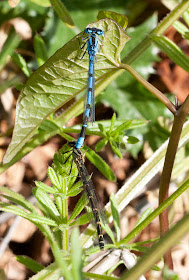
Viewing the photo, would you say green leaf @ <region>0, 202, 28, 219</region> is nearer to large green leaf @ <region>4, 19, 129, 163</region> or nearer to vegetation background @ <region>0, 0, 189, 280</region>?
large green leaf @ <region>4, 19, 129, 163</region>

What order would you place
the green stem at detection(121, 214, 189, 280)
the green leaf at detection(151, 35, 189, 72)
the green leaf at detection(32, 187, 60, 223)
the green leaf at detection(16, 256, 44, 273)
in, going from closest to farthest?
the green stem at detection(121, 214, 189, 280)
the green leaf at detection(32, 187, 60, 223)
the green leaf at detection(16, 256, 44, 273)
the green leaf at detection(151, 35, 189, 72)

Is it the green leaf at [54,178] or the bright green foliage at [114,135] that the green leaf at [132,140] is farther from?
the green leaf at [54,178]

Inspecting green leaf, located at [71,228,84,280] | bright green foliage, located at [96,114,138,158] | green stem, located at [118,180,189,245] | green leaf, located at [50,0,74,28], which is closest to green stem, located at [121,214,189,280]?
green leaf, located at [71,228,84,280]

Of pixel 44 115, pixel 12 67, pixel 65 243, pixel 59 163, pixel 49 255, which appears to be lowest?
pixel 49 255

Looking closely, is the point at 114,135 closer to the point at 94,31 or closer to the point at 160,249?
the point at 94,31

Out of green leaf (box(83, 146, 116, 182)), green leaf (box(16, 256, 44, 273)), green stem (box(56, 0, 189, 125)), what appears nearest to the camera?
green leaf (box(16, 256, 44, 273))

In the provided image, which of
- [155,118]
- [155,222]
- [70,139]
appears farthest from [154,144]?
[70,139]

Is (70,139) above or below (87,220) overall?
above

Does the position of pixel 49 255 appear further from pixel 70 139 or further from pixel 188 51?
pixel 188 51
